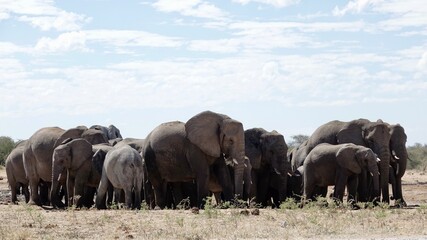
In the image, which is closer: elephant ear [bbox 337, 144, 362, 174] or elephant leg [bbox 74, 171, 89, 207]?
elephant ear [bbox 337, 144, 362, 174]

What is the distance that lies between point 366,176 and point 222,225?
7951 mm

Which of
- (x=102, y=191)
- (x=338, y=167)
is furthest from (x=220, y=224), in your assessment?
(x=338, y=167)

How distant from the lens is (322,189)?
26547mm

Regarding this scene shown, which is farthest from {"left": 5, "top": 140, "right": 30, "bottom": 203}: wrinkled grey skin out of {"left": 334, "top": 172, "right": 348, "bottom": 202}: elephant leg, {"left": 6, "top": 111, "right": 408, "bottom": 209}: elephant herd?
{"left": 334, "top": 172, "right": 348, "bottom": 202}: elephant leg

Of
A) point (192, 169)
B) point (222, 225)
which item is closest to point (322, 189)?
point (192, 169)

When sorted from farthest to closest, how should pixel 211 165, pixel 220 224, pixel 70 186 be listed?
pixel 70 186 → pixel 211 165 → pixel 220 224

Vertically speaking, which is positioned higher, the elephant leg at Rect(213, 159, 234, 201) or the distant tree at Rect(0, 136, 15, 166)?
the elephant leg at Rect(213, 159, 234, 201)

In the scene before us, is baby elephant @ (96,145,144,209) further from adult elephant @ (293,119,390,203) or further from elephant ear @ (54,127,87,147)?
adult elephant @ (293,119,390,203)

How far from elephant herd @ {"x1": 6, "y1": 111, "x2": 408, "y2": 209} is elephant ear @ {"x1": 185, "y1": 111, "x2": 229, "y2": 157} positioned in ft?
0.08

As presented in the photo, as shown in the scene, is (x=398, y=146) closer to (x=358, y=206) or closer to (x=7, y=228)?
(x=358, y=206)

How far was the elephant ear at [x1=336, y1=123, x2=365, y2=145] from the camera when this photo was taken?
26.7 metres

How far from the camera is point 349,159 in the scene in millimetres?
23906

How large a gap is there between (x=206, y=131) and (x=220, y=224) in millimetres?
5867

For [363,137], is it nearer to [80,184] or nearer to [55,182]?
[80,184]
